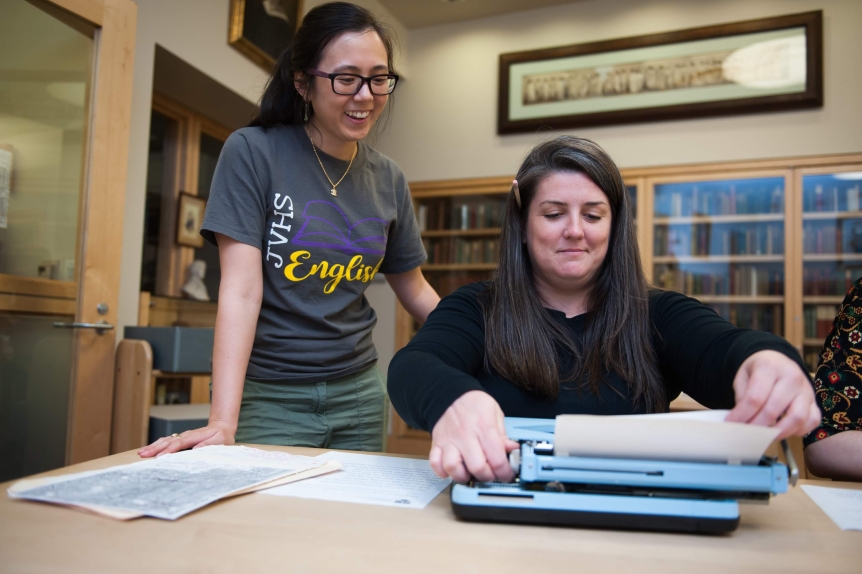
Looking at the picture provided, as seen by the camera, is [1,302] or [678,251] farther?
[678,251]

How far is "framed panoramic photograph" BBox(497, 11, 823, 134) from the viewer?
3777 millimetres

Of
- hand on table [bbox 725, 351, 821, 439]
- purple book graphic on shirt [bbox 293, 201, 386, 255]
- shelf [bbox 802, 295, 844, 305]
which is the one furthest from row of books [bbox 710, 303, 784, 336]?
hand on table [bbox 725, 351, 821, 439]

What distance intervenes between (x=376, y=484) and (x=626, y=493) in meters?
0.31

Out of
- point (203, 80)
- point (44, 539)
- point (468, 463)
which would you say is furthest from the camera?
point (203, 80)

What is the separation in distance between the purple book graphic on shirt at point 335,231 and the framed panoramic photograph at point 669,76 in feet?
10.5

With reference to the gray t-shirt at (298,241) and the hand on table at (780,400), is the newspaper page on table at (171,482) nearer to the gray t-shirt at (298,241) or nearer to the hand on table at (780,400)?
the gray t-shirt at (298,241)

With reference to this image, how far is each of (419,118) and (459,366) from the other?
3924 mm

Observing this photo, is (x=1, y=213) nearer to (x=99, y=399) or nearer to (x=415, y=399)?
(x=99, y=399)

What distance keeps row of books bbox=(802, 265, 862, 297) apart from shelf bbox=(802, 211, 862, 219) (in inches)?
11.3

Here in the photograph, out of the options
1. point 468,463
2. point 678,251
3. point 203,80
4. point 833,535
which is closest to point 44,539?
point 468,463

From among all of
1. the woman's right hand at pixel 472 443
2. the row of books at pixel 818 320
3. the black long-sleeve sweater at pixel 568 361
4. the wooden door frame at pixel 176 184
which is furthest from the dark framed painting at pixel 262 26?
the row of books at pixel 818 320

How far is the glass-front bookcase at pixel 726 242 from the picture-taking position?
155 inches

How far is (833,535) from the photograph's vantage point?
668 mm

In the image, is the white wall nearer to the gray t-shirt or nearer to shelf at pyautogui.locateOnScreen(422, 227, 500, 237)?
shelf at pyautogui.locateOnScreen(422, 227, 500, 237)
